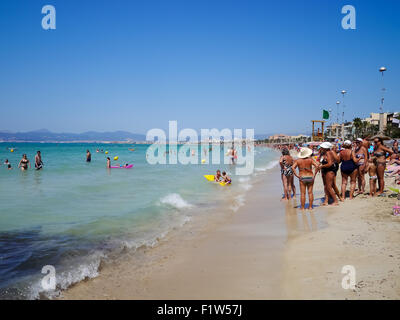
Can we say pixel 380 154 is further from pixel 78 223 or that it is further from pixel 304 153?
pixel 78 223

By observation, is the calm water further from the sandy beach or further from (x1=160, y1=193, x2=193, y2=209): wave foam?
the sandy beach

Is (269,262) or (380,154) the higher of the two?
(380,154)

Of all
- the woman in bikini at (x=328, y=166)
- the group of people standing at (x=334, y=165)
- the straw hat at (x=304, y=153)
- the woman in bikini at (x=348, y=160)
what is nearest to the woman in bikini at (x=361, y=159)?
the group of people standing at (x=334, y=165)

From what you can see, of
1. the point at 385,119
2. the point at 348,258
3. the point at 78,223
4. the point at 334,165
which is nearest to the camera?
the point at 348,258

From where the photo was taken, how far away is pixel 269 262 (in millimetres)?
4406

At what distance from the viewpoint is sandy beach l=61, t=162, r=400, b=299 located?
3.44 m

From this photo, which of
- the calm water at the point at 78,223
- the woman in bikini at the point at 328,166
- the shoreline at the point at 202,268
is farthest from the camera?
the woman in bikini at the point at 328,166

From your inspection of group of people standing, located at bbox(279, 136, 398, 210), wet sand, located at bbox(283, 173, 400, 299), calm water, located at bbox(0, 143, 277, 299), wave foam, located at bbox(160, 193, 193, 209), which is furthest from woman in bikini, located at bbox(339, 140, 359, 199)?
wave foam, located at bbox(160, 193, 193, 209)

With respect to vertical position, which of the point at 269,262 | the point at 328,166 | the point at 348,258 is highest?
the point at 328,166

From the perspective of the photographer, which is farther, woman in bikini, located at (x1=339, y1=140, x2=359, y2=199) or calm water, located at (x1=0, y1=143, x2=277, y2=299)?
woman in bikini, located at (x1=339, y1=140, x2=359, y2=199)

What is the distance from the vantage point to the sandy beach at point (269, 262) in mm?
3438

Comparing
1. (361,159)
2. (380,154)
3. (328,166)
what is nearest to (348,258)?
(328,166)

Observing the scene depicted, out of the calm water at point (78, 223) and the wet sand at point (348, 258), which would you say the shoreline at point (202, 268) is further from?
the calm water at point (78, 223)

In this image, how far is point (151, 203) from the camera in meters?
10.4
